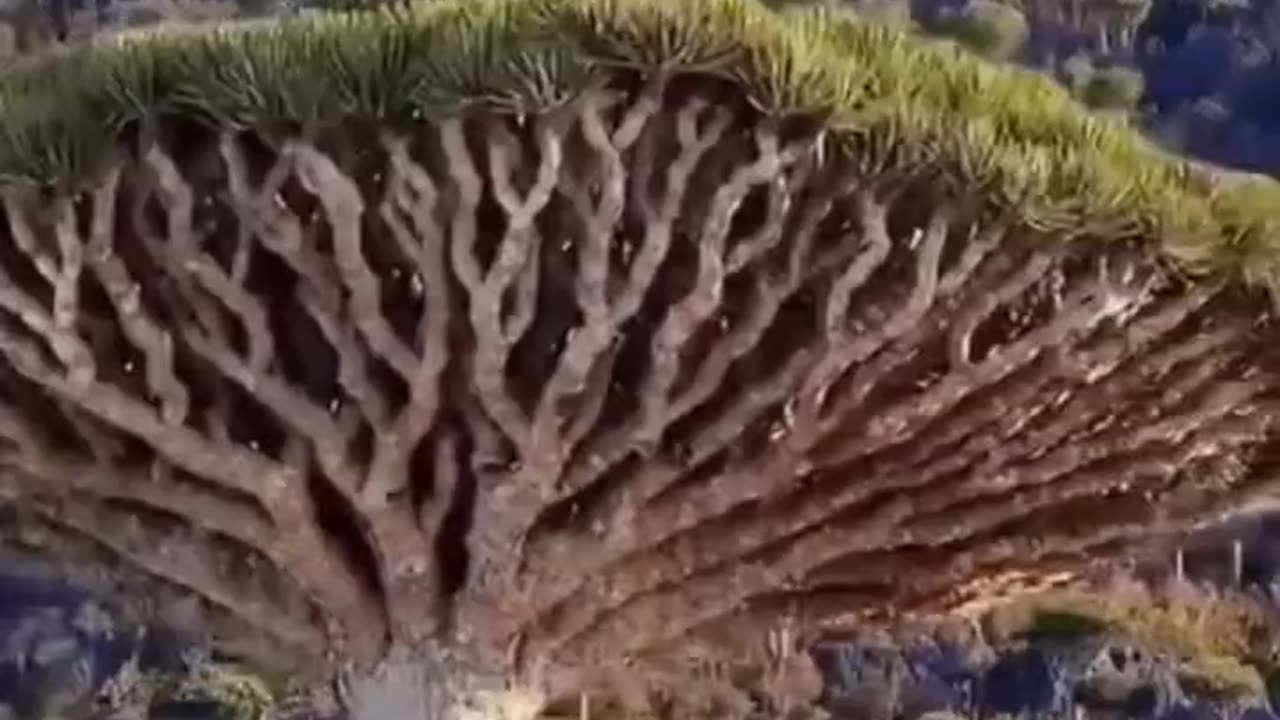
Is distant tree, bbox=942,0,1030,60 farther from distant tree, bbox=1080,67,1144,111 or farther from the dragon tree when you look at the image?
the dragon tree

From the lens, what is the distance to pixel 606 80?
297 centimetres

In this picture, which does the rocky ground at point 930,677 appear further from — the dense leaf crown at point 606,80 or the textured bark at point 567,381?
the dense leaf crown at point 606,80

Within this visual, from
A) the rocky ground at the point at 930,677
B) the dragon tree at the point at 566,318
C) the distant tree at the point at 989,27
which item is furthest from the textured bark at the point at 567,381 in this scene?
the rocky ground at the point at 930,677

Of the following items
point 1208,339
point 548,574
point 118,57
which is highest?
point 118,57

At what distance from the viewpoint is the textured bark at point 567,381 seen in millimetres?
3064

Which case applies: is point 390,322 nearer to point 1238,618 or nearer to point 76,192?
point 76,192

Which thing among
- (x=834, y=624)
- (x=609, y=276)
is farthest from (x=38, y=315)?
(x=834, y=624)

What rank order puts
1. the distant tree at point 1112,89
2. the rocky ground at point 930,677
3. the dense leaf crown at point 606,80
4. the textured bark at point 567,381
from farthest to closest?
the rocky ground at point 930,677, the distant tree at point 1112,89, the textured bark at point 567,381, the dense leaf crown at point 606,80

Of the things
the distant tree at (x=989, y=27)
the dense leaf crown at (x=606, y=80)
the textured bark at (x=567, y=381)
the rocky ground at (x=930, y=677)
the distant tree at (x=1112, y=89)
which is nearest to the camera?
the dense leaf crown at (x=606, y=80)

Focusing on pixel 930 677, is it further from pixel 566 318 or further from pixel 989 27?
pixel 566 318

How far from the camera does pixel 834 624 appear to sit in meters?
4.04

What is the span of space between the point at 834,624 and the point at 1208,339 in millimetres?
917

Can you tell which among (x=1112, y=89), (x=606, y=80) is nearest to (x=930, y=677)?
(x=1112, y=89)

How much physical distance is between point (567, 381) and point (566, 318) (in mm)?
80
